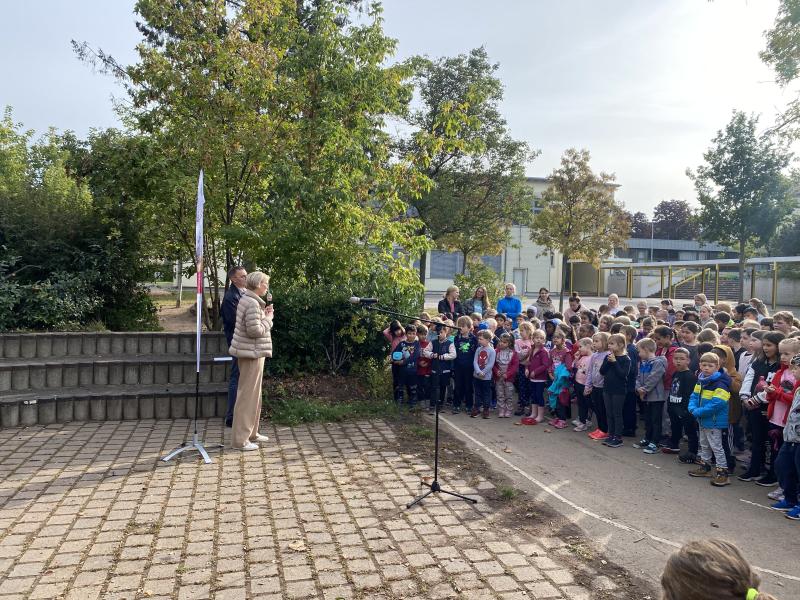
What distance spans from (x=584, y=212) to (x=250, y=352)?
21.4 metres

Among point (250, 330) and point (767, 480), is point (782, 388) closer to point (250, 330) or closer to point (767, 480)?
point (767, 480)

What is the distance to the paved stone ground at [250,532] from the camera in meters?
4.04

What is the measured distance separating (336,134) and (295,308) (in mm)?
2874

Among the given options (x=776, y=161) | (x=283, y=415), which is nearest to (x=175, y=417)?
(x=283, y=415)

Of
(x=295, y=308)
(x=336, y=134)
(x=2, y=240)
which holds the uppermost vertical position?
(x=336, y=134)

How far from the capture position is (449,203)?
20.0m

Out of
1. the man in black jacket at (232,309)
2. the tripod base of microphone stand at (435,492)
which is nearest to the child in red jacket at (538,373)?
the tripod base of microphone stand at (435,492)

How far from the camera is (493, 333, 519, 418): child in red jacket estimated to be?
9352 mm

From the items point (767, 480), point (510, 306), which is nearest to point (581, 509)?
point (767, 480)

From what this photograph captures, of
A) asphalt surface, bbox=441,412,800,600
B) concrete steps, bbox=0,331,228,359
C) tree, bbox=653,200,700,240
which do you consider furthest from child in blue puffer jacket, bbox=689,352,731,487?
tree, bbox=653,200,700,240

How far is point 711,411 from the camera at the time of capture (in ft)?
21.0

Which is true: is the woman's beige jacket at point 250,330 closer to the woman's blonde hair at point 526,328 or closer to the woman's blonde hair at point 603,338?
the woman's blonde hair at point 526,328

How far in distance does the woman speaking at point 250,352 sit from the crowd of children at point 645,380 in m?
2.09

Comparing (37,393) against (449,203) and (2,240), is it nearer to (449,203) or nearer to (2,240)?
(2,240)
